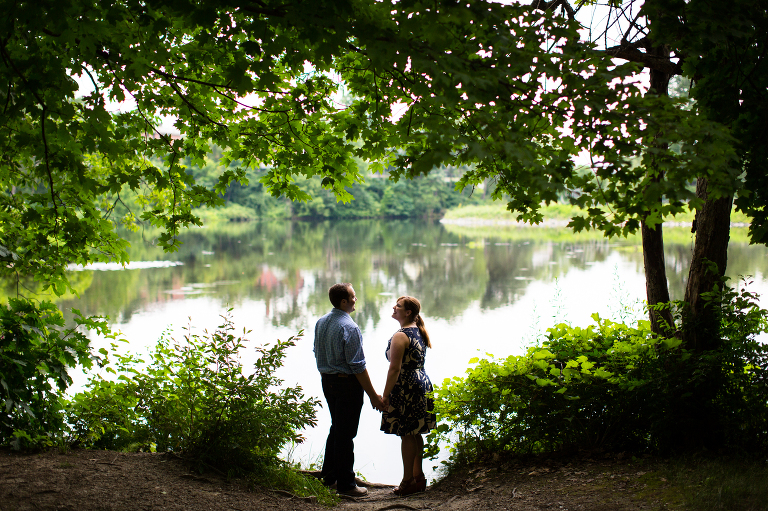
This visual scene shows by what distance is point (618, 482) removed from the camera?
11.0 ft

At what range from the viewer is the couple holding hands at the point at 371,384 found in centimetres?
413

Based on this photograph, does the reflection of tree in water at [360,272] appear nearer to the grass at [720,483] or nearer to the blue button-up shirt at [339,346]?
the blue button-up shirt at [339,346]

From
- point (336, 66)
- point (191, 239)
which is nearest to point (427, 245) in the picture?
point (191, 239)

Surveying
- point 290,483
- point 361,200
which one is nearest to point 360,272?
point 290,483

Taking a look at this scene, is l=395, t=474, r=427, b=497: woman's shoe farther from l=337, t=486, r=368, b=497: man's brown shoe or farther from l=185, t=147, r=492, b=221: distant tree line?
l=185, t=147, r=492, b=221: distant tree line

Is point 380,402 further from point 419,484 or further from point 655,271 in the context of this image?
point 655,271

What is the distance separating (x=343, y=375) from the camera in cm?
A: 416

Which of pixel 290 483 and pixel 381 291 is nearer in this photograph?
pixel 290 483

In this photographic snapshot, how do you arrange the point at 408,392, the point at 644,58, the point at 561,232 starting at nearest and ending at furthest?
the point at 408,392
the point at 644,58
the point at 561,232

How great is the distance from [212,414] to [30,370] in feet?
4.02

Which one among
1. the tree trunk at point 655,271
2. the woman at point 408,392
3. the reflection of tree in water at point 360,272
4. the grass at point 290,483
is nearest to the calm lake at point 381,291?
the reflection of tree in water at point 360,272

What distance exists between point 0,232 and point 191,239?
31.5 metres

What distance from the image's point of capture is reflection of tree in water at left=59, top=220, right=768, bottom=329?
14.7m

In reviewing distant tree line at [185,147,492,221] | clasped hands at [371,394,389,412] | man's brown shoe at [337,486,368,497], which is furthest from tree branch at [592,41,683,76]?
distant tree line at [185,147,492,221]
